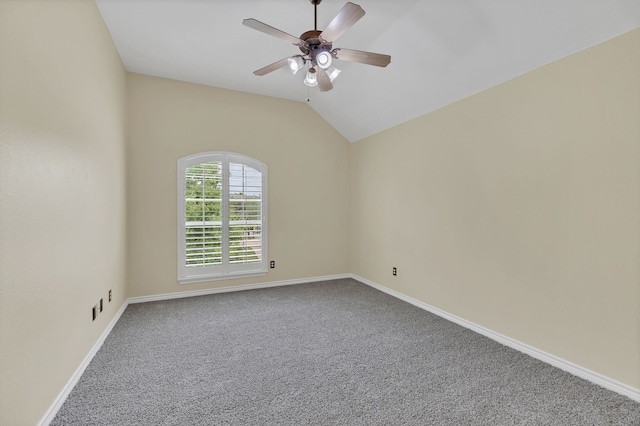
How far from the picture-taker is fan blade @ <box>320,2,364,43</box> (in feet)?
5.87

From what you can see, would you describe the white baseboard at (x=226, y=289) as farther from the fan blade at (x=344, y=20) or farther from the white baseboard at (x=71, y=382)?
the fan blade at (x=344, y=20)

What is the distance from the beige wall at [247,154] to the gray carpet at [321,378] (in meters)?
1.01

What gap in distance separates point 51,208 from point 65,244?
30cm

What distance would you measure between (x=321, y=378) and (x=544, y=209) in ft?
7.32

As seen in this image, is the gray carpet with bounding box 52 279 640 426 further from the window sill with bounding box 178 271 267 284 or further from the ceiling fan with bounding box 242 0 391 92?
the ceiling fan with bounding box 242 0 391 92

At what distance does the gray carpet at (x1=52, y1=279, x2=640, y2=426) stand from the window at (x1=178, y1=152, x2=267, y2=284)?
1.01 m

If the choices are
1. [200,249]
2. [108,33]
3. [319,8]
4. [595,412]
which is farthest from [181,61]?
[595,412]

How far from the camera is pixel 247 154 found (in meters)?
4.44

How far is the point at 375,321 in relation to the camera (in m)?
3.23

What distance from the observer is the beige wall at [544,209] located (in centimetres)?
198

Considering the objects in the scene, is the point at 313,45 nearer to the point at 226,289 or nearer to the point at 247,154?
the point at 247,154

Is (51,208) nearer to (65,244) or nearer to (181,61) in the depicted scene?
(65,244)

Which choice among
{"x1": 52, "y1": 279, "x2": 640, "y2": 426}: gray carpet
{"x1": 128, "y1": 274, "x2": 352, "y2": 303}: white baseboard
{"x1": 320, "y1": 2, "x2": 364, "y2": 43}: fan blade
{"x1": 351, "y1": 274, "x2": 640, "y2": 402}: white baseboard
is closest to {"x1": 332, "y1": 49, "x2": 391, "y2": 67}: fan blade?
{"x1": 320, "y1": 2, "x2": 364, "y2": 43}: fan blade

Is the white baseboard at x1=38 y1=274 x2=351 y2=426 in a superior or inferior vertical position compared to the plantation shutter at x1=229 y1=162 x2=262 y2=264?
inferior
